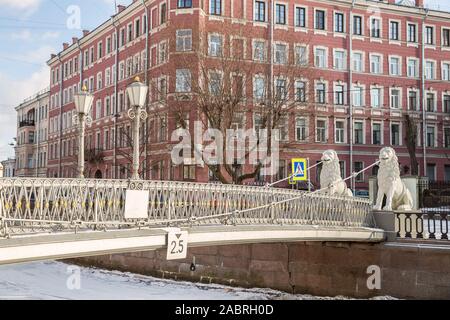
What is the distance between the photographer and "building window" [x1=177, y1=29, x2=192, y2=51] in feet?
102

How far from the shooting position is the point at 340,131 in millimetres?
39594

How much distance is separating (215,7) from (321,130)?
10.8 metres

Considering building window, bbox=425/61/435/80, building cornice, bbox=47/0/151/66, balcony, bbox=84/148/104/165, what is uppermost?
building cornice, bbox=47/0/151/66

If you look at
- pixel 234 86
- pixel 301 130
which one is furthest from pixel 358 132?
pixel 234 86

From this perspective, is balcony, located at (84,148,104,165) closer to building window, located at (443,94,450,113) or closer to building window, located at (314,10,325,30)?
building window, located at (314,10,325,30)

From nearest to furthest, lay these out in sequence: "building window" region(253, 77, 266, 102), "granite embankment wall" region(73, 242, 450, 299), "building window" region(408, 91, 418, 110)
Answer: "granite embankment wall" region(73, 242, 450, 299), "building window" region(253, 77, 266, 102), "building window" region(408, 91, 418, 110)

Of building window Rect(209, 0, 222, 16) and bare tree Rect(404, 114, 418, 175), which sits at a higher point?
building window Rect(209, 0, 222, 16)

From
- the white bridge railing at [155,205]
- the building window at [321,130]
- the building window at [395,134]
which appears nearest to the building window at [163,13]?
the building window at [321,130]

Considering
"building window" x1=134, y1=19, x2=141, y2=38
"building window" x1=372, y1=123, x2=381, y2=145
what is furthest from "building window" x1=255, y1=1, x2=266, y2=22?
"building window" x1=372, y1=123, x2=381, y2=145

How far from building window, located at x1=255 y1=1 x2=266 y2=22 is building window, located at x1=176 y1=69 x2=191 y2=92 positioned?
9.91 metres

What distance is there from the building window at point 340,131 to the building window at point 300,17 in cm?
704

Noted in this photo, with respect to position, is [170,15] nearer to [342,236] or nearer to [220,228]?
[342,236]

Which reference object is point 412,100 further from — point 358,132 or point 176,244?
point 176,244
